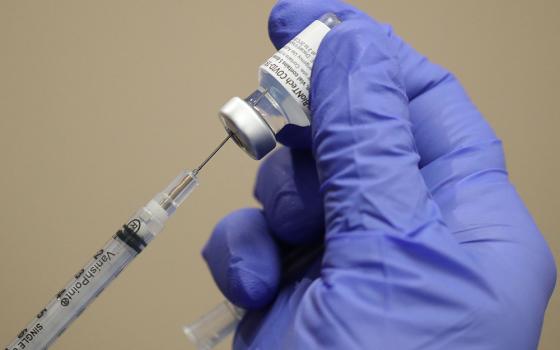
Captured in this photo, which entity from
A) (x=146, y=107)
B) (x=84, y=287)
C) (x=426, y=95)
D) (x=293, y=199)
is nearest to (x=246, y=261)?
(x=293, y=199)

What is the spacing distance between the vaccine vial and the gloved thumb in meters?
0.02

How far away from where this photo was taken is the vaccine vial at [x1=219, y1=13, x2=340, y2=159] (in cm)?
59

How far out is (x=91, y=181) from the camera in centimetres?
112

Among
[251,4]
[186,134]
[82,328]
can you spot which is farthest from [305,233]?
[82,328]

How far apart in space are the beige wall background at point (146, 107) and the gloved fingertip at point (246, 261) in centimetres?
37

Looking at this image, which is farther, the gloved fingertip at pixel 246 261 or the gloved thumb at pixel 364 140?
the gloved fingertip at pixel 246 261

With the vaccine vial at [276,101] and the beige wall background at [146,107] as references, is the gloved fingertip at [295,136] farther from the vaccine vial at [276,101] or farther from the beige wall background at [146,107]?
the beige wall background at [146,107]

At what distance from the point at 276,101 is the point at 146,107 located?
1.87 ft

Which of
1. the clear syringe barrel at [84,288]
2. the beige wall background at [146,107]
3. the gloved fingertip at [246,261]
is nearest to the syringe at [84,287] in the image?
the clear syringe barrel at [84,288]

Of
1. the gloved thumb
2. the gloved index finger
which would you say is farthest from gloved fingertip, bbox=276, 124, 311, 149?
the gloved thumb

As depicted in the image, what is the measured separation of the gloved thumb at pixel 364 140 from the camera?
550mm

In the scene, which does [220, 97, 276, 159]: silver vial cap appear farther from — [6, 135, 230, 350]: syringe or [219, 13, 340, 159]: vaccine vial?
[6, 135, 230, 350]: syringe

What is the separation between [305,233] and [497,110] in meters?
0.61

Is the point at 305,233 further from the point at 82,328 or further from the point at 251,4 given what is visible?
the point at 82,328
